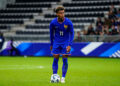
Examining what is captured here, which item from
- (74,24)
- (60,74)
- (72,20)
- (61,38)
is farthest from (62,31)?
(72,20)

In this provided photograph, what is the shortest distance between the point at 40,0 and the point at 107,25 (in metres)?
15.1

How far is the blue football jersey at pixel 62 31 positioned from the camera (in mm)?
10516

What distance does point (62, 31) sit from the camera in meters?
10.6

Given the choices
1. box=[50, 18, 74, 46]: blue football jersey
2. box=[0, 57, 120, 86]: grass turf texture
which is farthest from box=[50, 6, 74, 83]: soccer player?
box=[0, 57, 120, 86]: grass turf texture

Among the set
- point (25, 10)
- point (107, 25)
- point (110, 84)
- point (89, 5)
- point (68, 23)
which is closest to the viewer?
point (110, 84)

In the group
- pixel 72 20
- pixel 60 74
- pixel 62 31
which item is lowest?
pixel 72 20

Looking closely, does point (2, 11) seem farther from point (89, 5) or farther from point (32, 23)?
point (89, 5)

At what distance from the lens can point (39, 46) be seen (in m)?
28.9

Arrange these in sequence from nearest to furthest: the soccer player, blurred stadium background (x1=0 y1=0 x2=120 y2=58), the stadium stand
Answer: the soccer player < blurred stadium background (x1=0 y1=0 x2=120 y2=58) < the stadium stand

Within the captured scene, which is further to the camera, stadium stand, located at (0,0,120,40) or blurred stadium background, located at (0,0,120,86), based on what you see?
stadium stand, located at (0,0,120,40)

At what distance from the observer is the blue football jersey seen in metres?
10.5

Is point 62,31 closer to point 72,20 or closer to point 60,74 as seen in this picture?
point 60,74

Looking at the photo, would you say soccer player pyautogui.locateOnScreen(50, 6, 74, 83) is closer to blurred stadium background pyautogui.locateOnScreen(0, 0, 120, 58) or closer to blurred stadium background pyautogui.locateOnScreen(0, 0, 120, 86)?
blurred stadium background pyautogui.locateOnScreen(0, 0, 120, 86)

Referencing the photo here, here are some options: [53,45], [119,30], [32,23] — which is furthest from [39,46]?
[53,45]
